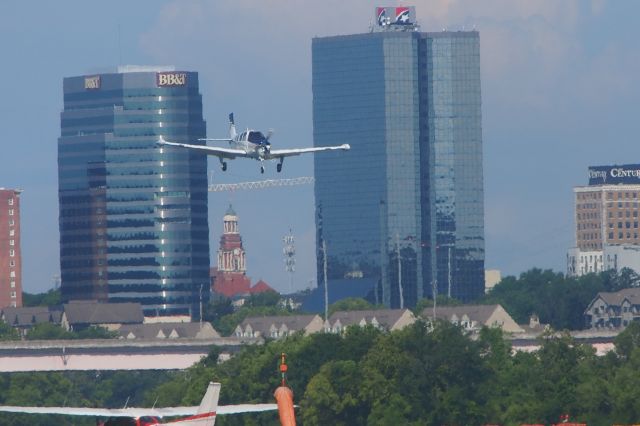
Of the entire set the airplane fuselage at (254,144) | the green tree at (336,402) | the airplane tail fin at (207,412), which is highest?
the airplane fuselage at (254,144)

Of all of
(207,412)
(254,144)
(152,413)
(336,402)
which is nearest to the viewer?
(152,413)

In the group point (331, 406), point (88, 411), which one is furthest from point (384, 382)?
point (88, 411)

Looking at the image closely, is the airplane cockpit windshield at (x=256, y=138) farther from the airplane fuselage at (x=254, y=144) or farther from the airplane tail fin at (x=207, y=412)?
the airplane tail fin at (x=207, y=412)

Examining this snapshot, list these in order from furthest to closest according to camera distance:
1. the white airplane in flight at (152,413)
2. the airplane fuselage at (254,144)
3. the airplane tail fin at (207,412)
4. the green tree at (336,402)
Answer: the green tree at (336,402) < the airplane fuselage at (254,144) < the airplane tail fin at (207,412) < the white airplane in flight at (152,413)

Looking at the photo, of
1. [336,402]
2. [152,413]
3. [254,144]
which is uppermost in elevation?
[254,144]

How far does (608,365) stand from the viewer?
577ft

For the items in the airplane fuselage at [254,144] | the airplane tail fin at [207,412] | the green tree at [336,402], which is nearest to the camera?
the airplane tail fin at [207,412]

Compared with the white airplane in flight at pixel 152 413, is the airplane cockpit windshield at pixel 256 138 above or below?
above

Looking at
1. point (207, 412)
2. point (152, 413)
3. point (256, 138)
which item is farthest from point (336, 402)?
point (152, 413)

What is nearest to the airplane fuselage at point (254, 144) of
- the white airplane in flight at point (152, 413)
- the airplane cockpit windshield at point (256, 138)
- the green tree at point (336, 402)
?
the airplane cockpit windshield at point (256, 138)

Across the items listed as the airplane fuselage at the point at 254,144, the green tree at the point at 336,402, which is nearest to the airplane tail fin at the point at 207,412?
the airplane fuselage at the point at 254,144

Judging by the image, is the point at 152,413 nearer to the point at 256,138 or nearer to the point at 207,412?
the point at 207,412

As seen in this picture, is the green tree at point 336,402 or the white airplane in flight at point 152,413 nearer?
the white airplane in flight at point 152,413

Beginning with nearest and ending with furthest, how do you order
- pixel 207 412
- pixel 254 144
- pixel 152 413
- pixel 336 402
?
pixel 152 413 < pixel 207 412 < pixel 254 144 < pixel 336 402
